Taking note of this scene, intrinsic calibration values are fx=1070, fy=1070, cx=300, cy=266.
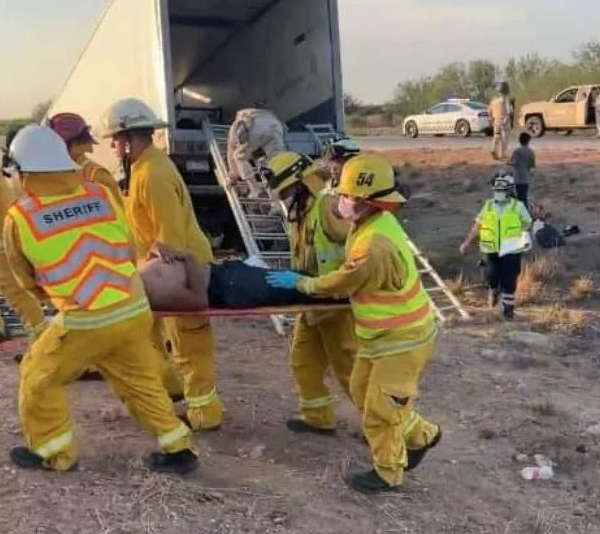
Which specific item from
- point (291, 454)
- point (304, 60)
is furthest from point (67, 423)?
point (304, 60)

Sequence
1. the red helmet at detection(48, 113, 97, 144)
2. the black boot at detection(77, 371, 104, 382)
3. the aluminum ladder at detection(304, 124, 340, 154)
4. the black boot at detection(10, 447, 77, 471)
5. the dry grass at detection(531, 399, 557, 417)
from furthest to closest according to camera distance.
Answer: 1. the aluminum ladder at detection(304, 124, 340, 154)
2. the black boot at detection(77, 371, 104, 382)
3. the dry grass at detection(531, 399, 557, 417)
4. the red helmet at detection(48, 113, 97, 144)
5. the black boot at detection(10, 447, 77, 471)

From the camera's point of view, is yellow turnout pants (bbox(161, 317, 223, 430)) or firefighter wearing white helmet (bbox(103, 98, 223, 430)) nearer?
firefighter wearing white helmet (bbox(103, 98, 223, 430))

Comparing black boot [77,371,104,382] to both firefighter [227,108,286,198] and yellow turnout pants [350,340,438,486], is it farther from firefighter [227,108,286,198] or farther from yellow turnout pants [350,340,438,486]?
firefighter [227,108,286,198]

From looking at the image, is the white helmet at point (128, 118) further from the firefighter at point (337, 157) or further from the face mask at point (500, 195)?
the face mask at point (500, 195)

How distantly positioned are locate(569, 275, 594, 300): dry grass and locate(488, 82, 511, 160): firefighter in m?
8.20

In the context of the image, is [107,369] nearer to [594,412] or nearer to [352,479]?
[352,479]

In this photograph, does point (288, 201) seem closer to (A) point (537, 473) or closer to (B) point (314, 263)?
(B) point (314, 263)

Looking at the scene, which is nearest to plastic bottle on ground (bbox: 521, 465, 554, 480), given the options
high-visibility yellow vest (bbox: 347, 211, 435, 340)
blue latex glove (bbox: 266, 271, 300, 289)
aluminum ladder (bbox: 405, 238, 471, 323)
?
high-visibility yellow vest (bbox: 347, 211, 435, 340)

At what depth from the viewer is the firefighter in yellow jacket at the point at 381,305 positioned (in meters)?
4.96

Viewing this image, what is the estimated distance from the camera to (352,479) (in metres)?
5.23

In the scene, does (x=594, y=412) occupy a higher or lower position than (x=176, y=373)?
lower

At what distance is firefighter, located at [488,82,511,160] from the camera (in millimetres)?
18844

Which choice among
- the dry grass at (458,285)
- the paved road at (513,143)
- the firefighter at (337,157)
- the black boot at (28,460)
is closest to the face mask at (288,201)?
the firefighter at (337,157)

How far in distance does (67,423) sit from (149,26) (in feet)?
23.3
